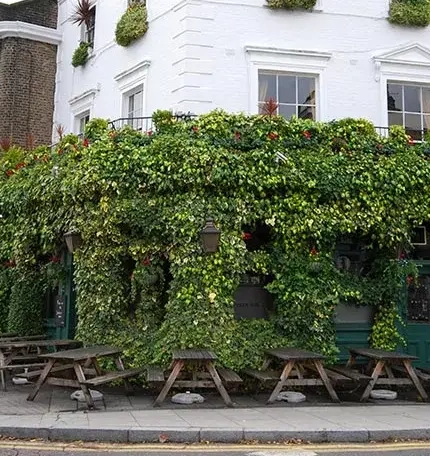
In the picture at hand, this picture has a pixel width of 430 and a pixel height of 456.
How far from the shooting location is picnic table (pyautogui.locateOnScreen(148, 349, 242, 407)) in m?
8.75

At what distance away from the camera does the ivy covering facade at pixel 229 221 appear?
10.3m

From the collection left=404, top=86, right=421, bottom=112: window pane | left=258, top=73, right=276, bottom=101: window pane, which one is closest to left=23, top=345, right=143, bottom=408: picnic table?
left=258, top=73, right=276, bottom=101: window pane

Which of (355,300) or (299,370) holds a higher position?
(355,300)

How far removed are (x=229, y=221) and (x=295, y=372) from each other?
2847 mm

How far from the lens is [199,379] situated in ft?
31.5

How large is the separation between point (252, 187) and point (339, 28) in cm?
454

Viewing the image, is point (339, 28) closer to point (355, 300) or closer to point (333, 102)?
point (333, 102)

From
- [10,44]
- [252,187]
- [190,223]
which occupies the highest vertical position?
[10,44]

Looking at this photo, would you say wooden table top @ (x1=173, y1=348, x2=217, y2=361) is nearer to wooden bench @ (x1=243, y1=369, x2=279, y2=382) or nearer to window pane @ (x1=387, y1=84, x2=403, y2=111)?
wooden bench @ (x1=243, y1=369, x2=279, y2=382)

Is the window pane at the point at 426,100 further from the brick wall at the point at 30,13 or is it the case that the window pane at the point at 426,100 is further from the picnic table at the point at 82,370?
the brick wall at the point at 30,13

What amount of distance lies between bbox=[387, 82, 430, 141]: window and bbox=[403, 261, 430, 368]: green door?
2994mm

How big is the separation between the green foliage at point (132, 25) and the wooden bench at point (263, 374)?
7.84 meters

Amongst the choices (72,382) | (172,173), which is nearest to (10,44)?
(172,173)

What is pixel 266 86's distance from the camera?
12.4 meters
